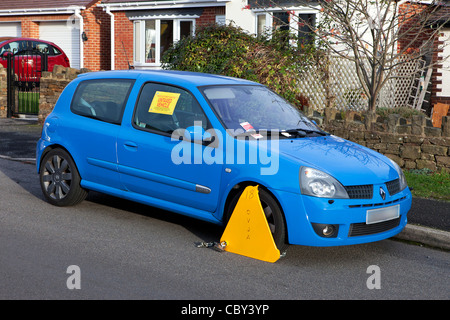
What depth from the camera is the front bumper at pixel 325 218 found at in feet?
18.3

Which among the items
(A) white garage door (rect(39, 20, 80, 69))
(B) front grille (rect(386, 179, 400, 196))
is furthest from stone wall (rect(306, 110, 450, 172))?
(A) white garage door (rect(39, 20, 80, 69))

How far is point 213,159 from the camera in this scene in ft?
20.3

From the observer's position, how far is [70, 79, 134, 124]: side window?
7164 mm

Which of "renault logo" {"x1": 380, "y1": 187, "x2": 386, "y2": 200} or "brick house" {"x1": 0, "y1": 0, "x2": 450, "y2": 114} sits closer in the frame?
"renault logo" {"x1": 380, "y1": 187, "x2": 386, "y2": 200}

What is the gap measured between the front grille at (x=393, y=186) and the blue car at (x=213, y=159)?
0.01m

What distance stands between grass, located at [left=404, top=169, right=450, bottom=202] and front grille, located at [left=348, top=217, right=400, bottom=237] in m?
2.64

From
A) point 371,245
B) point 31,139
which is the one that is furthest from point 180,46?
point 371,245

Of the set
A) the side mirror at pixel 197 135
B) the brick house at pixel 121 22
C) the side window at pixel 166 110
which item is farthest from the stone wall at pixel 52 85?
the side mirror at pixel 197 135

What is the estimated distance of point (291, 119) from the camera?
7.02 meters

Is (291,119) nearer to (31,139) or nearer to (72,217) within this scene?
(72,217)

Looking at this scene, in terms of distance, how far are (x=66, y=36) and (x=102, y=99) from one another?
68.7 ft

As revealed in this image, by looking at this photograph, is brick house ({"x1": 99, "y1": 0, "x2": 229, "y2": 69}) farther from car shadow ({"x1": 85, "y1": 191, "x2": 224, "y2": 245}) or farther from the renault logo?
the renault logo

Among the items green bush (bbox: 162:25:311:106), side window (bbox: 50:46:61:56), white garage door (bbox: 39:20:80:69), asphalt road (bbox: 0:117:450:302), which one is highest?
white garage door (bbox: 39:20:80:69)
